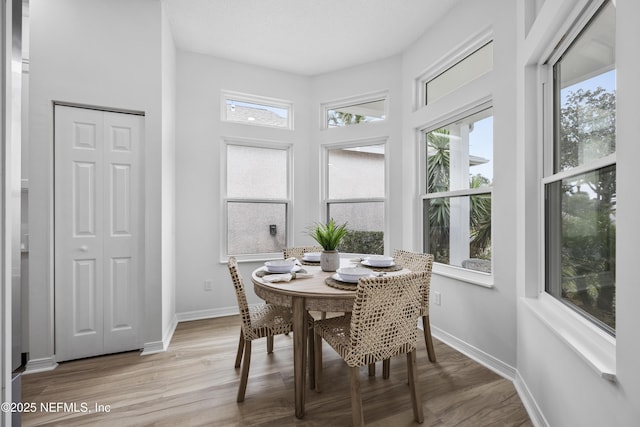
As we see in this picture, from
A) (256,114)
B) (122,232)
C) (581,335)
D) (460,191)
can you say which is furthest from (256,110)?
(581,335)

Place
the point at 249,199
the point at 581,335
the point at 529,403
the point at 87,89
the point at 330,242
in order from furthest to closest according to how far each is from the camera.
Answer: the point at 249,199, the point at 87,89, the point at 330,242, the point at 529,403, the point at 581,335

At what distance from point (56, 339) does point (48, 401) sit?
60cm

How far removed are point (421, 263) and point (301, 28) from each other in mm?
2579

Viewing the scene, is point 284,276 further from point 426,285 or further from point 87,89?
point 87,89

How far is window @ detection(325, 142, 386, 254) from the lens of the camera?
11.9 ft

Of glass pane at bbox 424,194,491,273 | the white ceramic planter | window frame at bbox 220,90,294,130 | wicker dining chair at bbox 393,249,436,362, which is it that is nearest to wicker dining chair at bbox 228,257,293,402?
the white ceramic planter

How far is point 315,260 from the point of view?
2.54 m

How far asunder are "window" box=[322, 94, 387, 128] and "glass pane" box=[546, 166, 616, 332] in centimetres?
224

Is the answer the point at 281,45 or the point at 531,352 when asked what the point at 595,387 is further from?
the point at 281,45

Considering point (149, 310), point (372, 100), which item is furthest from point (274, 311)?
point (372, 100)

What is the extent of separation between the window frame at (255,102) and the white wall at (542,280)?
2557 mm

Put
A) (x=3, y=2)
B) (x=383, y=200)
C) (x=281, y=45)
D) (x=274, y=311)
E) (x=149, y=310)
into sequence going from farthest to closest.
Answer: (x=383, y=200)
(x=281, y=45)
(x=149, y=310)
(x=274, y=311)
(x=3, y=2)

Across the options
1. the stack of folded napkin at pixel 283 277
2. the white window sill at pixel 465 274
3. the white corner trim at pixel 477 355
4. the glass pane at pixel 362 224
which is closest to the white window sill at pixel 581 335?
the white window sill at pixel 465 274

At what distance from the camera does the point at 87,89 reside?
234 cm
